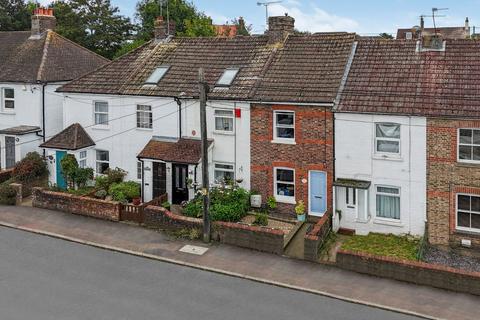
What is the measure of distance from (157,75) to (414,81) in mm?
13207

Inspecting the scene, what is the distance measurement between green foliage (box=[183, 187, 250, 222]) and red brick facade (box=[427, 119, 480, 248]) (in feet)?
26.5

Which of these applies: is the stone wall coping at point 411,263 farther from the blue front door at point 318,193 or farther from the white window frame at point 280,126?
the white window frame at point 280,126

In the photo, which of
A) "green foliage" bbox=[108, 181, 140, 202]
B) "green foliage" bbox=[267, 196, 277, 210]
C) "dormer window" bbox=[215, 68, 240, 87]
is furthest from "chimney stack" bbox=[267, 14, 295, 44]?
"green foliage" bbox=[108, 181, 140, 202]

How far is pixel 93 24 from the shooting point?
54.2m

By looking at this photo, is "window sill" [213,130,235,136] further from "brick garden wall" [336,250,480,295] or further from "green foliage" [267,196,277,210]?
"brick garden wall" [336,250,480,295]

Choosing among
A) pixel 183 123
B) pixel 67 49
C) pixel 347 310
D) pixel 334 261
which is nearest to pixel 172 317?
pixel 347 310

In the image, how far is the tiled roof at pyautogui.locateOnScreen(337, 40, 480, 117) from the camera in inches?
885

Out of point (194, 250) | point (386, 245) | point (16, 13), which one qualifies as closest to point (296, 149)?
point (386, 245)

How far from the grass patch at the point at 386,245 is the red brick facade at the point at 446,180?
1.19 metres

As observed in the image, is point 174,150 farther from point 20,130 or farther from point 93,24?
point 93,24

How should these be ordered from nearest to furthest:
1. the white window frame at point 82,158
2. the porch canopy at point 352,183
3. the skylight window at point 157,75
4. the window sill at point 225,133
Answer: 1. the porch canopy at point 352,183
2. the window sill at point 225,133
3. the skylight window at point 157,75
4. the white window frame at point 82,158

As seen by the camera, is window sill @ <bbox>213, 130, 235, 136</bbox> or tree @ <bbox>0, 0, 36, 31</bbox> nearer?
window sill @ <bbox>213, 130, 235, 136</bbox>

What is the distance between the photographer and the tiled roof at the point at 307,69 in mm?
24797

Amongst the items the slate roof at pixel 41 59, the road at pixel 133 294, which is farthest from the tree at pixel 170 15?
the road at pixel 133 294
